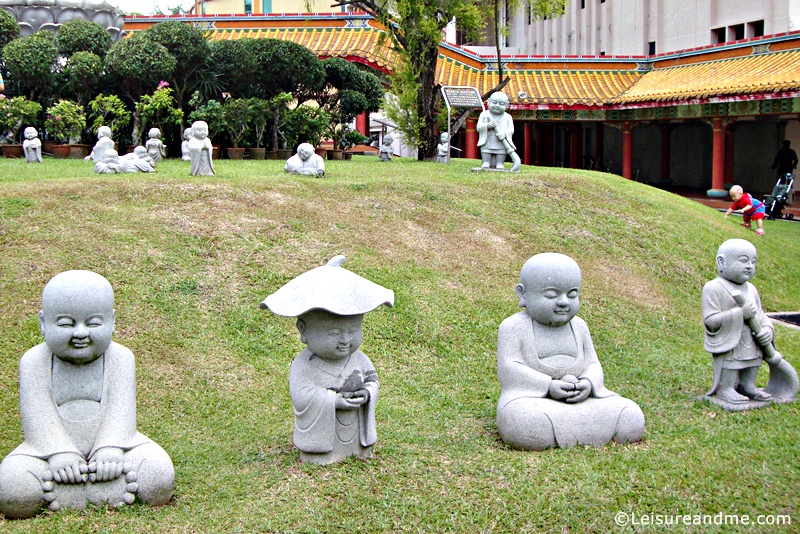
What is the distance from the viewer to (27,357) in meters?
4.50

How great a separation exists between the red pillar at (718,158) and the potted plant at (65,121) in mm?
13881

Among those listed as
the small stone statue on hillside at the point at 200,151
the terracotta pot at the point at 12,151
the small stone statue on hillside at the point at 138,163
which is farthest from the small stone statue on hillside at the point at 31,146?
the small stone statue on hillside at the point at 200,151

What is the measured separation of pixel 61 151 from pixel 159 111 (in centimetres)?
208

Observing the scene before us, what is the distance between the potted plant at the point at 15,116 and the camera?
1644 centimetres

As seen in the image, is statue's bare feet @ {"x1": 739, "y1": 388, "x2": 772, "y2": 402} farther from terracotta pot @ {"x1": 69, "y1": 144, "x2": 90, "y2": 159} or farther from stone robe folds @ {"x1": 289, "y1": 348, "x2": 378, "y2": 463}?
terracotta pot @ {"x1": 69, "y1": 144, "x2": 90, "y2": 159}

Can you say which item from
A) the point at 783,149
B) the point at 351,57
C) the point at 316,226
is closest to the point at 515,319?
the point at 316,226

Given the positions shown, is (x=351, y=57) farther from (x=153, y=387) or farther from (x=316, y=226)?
(x=153, y=387)

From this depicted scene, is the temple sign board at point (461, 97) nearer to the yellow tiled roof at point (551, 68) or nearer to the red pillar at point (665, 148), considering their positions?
the yellow tiled roof at point (551, 68)

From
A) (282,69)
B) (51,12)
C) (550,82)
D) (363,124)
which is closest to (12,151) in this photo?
(51,12)

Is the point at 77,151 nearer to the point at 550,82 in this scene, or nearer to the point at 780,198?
the point at 550,82

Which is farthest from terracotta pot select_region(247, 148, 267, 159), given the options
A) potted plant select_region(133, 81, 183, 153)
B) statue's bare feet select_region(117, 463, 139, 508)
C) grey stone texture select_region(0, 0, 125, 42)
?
statue's bare feet select_region(117, 463, 139, 508)

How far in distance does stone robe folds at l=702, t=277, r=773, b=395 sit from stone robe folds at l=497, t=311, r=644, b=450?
3.84 feet

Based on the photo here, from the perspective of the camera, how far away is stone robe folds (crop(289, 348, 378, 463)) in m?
4.96

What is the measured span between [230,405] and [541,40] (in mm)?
29962
